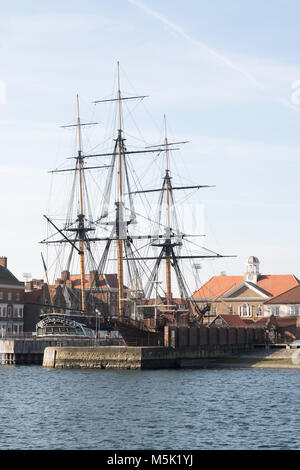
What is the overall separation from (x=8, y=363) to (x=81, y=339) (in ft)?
28.7

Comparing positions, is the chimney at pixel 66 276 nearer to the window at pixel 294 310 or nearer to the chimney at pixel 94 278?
the chimney at pixel 94 278

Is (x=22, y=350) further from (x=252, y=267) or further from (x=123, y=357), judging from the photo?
(x=252, y=267)

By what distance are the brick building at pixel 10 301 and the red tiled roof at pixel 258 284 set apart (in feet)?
98.1

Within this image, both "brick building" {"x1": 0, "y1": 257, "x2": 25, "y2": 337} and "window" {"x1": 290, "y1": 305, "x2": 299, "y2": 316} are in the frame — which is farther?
"window" {"x1": 290, "y1": 305, "x2": 299, "y2": 316}

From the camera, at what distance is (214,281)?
140 meters

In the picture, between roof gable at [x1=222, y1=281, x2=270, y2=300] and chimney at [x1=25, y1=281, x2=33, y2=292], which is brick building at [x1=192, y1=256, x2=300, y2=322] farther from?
chimney at [x1=25, y1=281, x2=33, y2=292]

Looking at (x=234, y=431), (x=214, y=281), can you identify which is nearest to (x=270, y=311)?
(x=214, y=281)

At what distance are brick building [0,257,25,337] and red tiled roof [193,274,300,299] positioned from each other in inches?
1178

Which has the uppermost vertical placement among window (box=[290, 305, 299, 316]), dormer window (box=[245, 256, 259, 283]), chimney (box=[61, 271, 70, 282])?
dormer window (box=[245, 256, 259, 283])

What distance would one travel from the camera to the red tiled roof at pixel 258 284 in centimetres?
13150

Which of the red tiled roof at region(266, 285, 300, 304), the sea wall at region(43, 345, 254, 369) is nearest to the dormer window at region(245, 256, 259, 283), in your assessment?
the red tiled roof at region(266, 285, 300, 304)

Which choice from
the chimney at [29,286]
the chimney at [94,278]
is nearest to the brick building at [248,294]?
the chimney at [94,278]

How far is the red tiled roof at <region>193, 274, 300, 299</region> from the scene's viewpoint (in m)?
132

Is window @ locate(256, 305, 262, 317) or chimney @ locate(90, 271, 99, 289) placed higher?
chimney @ locate(90, 271, 99, 289)
